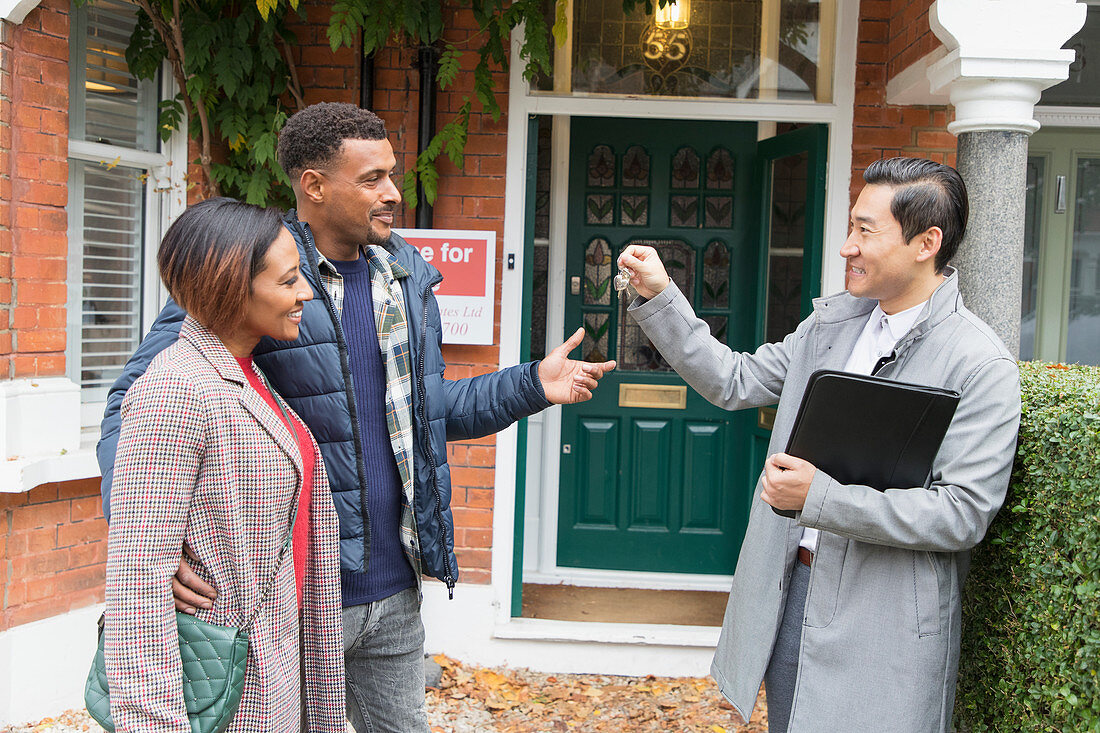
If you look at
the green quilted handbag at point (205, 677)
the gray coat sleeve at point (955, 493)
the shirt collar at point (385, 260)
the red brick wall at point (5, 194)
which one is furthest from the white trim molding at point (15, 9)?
the gray coat sleeve at point (955, 493)

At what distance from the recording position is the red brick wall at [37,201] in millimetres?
3691

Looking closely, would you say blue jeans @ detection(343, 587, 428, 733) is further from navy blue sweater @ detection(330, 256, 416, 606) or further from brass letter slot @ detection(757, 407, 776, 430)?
brass letter slot @ detection(757, 407, 776, 430)

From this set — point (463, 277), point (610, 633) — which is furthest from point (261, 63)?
point (610, 633)

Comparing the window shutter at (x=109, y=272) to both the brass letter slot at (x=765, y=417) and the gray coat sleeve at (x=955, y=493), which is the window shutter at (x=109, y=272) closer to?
the brass letter slot at (x=765, y=417)

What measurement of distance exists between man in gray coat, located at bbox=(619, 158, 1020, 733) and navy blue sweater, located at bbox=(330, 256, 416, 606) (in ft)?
2.33

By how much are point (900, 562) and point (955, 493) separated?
208 mm

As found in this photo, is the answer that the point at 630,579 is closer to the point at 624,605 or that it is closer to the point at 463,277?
the point at 624,605

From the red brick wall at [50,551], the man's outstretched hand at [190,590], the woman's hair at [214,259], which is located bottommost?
the red brick wall at [50,551]

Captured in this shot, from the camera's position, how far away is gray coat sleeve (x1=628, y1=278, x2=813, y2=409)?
96.0 inches

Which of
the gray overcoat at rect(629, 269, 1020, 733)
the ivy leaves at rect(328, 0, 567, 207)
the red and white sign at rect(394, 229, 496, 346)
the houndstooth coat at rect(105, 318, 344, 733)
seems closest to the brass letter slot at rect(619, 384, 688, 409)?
the red and white sign at rect(394, 229, 496, 346)

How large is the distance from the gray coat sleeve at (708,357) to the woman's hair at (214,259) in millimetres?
999

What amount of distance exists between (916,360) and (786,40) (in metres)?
3.21

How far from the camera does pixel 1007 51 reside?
11.5 feet

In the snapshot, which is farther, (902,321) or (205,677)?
(902,321)
